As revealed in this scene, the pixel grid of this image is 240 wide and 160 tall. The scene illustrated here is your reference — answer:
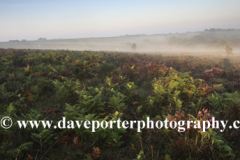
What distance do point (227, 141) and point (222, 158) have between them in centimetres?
60

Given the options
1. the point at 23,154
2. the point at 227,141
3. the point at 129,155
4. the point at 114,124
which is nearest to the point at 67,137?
the point at 23,154

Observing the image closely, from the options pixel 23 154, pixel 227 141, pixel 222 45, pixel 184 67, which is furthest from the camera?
pixel 222 45

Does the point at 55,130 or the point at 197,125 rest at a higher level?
the point at 197,125

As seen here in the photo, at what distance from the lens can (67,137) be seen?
313 centimetres

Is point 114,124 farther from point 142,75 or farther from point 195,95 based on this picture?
point 142,75

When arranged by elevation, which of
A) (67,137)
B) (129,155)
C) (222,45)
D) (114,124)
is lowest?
(129,155)

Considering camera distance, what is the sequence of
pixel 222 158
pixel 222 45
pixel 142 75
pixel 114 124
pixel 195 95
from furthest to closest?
pixel 222 45, pixel 142 75, pixel 195 95, pixel 114 124, pixel 222 158

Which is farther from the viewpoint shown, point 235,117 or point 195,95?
point 195,95
